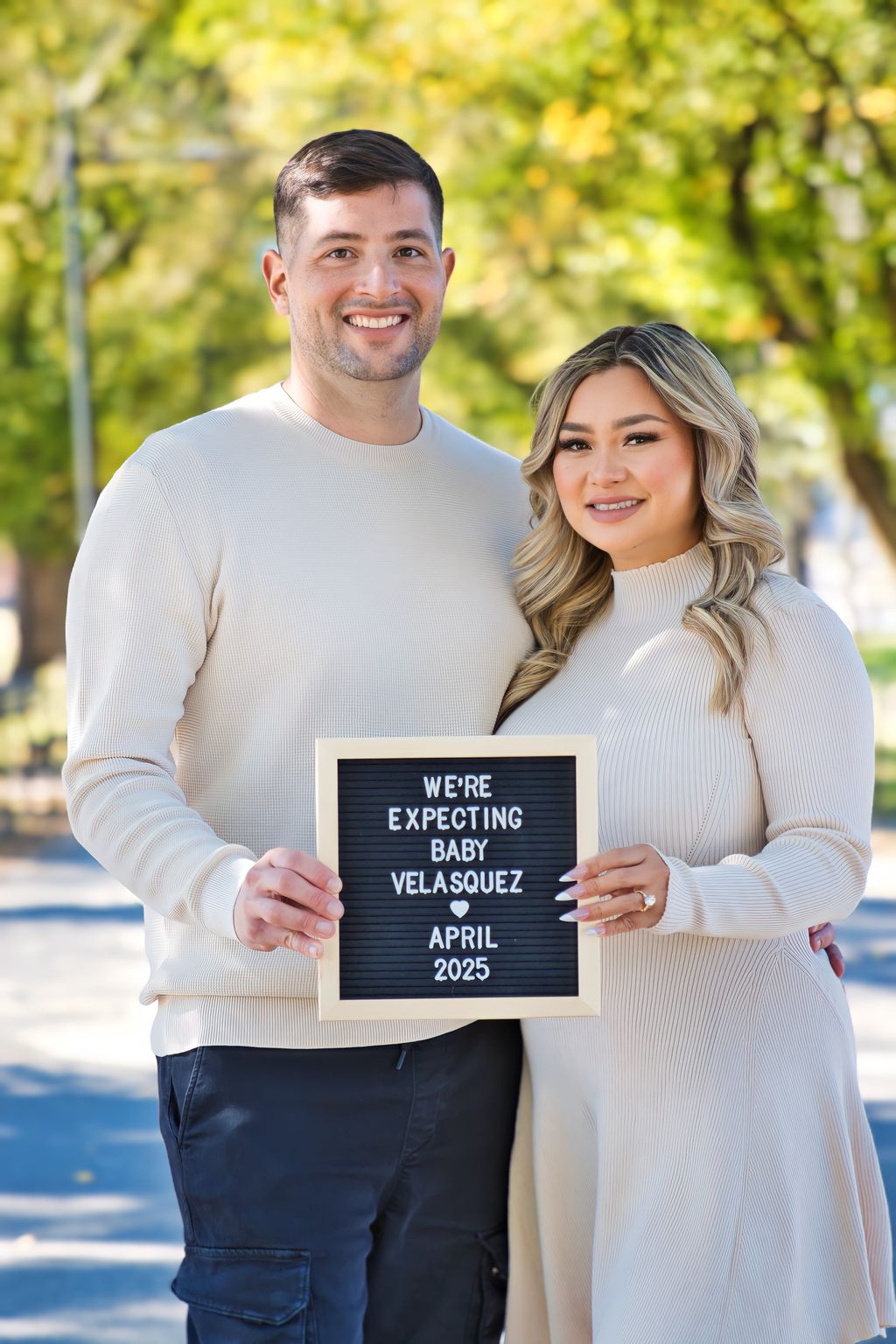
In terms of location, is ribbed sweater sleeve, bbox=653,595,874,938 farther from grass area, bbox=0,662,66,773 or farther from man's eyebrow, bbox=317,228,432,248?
grass area, bbox=0,662,66,773

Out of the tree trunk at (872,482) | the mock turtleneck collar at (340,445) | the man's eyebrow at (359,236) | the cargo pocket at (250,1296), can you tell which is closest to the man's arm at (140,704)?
the mock turtleneck collar at (340,445)

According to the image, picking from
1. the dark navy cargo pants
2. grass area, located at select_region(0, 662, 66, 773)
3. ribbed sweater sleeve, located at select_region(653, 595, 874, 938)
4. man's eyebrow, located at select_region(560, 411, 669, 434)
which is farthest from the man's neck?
grass area, located at select_region(0, 662, 66, 773)

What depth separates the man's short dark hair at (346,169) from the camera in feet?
12.0

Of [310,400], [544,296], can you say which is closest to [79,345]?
[544,296]

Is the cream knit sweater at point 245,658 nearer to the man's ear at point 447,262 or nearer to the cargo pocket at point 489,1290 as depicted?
the man's ear at point 447,262

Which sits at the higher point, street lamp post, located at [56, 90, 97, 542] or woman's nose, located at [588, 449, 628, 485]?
street lamp post, located at [56, 90, 97, 542]

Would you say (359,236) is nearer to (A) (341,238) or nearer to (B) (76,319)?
(A) (341,238)

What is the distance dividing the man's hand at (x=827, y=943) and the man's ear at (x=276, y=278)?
1.79m

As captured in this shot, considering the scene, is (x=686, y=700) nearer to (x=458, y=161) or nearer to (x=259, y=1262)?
(x=259, y=1262)

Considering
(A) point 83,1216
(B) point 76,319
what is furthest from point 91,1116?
(B) point 76,319

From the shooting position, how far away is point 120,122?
27.2 m

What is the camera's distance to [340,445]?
381cm

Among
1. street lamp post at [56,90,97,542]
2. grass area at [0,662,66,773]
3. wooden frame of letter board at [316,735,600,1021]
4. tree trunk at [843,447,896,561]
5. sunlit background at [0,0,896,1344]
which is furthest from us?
street lamp post at [56,90,97,542]

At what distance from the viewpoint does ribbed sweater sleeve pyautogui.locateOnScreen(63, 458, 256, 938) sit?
3.25m
